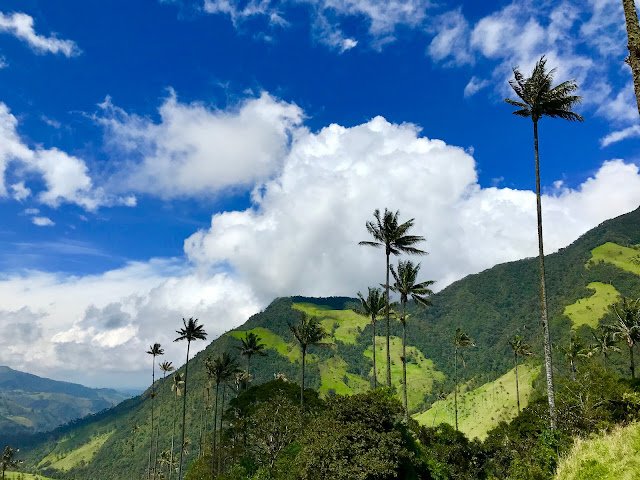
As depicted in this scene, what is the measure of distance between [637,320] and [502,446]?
27.0 m

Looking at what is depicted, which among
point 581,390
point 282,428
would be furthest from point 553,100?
point 282,428

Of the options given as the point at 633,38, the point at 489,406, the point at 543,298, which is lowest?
the point at 489,406

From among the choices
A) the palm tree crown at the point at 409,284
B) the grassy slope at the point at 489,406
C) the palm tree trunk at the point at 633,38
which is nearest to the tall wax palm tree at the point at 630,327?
the palm tree crown at the point at 409,284

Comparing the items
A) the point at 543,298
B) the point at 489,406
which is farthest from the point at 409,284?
the point at 489,406

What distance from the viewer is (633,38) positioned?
47.0 feet

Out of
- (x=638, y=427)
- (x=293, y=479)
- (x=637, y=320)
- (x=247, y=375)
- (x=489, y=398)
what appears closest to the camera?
(x=638, y=427)

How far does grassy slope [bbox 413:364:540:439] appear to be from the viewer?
163 meters

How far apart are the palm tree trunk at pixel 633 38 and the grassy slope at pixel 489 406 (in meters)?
157

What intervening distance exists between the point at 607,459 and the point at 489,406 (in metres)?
177

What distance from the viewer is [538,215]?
39250 mm

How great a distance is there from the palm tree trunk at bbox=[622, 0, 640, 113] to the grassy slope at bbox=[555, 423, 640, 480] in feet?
34.0

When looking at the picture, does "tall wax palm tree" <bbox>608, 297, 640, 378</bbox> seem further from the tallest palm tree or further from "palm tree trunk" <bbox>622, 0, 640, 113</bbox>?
"palm tree trunk" <bbox>622, 0, 640, 113</bbox>

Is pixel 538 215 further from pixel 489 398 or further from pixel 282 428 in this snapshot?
pixel 489 398

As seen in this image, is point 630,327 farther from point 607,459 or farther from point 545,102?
point 607,459
